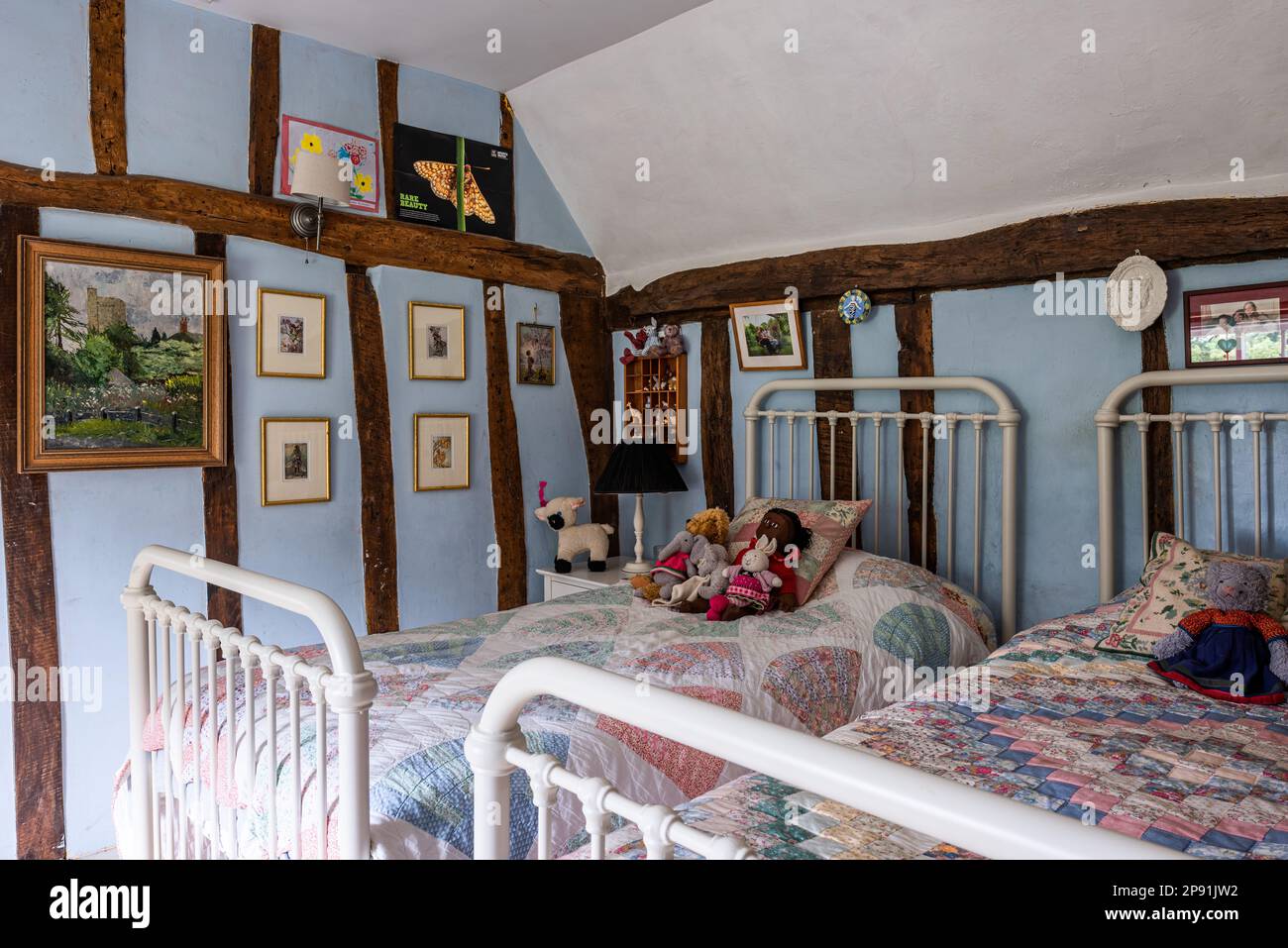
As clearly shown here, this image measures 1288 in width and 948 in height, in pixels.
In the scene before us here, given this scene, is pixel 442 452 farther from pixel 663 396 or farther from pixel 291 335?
pixel 663 396

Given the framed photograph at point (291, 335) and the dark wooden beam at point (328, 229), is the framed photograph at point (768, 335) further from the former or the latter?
the framed photograph at point (291, 335)

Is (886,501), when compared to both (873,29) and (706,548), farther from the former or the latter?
(873,29)

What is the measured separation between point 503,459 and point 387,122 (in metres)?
1.40

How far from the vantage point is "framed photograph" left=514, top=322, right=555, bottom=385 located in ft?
12.7

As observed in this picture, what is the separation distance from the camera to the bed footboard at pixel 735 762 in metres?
0.63

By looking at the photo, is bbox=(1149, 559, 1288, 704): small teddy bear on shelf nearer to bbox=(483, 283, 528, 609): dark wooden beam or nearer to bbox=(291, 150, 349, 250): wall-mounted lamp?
bbox=(483, 283, 528, 609): dark wooden beam

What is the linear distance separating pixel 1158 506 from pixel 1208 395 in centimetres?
35

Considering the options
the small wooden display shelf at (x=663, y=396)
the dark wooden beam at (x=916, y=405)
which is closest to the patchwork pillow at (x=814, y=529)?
the dark wooden beam at (x=916, y=405)

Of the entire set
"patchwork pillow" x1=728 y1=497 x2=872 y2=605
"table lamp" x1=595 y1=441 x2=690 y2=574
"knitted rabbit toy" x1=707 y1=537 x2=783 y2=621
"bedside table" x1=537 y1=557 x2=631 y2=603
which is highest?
"table lamp" x1=595 y1=441 x2=690 y2=574

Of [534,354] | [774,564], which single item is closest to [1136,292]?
[774,564]

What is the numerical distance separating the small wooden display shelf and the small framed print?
89 cm

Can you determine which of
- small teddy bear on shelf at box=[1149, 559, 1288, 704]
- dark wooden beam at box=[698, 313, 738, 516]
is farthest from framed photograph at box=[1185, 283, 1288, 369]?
dark wooden beam at box=[698, 313, 738, 516]

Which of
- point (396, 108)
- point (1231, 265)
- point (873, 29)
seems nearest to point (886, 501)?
point (1231, 265)

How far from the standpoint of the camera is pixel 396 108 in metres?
3.45
